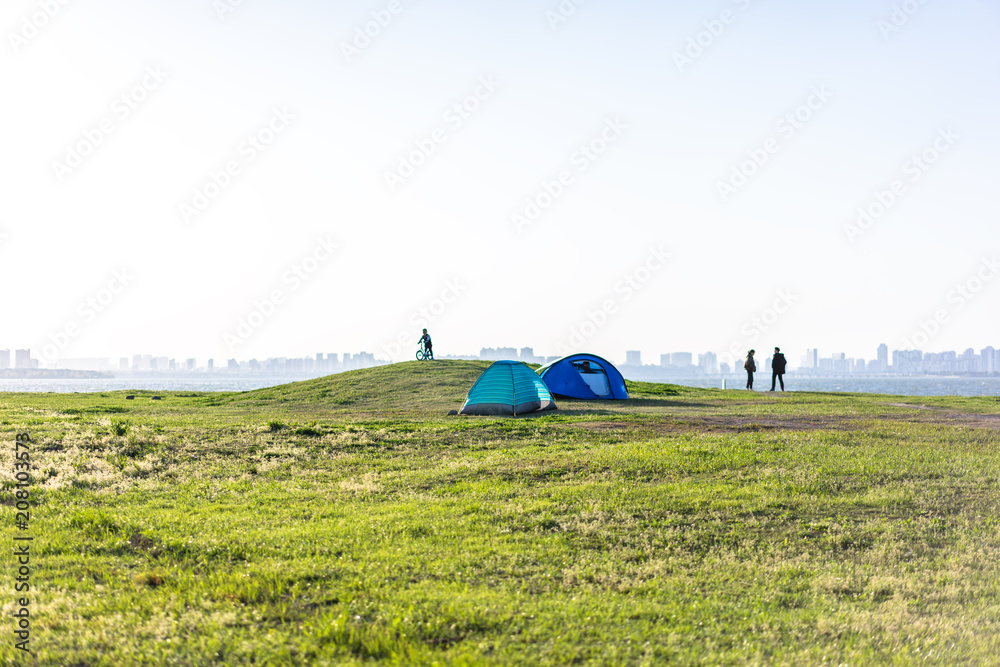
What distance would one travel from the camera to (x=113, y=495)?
14.1 meters

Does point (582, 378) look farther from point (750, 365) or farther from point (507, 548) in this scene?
point (507, 548)

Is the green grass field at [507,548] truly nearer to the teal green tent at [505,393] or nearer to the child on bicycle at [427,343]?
the teal green tent at [505,393]

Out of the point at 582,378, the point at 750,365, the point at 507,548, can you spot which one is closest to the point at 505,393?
the point at 582,378

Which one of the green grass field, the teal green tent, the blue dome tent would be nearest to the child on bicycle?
the blue dome tent

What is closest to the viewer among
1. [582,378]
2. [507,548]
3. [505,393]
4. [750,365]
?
[507,548]

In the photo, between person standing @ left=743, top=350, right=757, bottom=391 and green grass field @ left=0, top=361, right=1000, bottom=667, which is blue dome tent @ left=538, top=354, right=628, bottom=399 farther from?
green grass field @ left=0, top=361, right=1000, bottom=667

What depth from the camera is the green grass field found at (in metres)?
7.20

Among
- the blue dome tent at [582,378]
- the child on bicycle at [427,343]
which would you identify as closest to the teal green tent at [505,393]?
the blue dome tent at [582,378]

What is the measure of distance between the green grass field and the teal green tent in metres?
8.81

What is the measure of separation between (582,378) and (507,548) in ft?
101

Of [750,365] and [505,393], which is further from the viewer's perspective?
[750,365]

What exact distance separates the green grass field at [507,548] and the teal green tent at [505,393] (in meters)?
8.81

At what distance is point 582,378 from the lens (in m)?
40.7

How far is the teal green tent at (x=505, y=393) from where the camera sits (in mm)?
30641
